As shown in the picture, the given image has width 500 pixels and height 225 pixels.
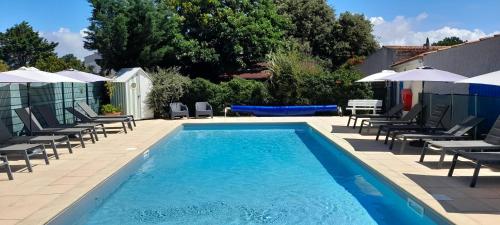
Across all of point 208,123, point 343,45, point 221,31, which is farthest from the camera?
point 343,45

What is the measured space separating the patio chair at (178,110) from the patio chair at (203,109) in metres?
0.46

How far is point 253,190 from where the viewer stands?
25.8 feet

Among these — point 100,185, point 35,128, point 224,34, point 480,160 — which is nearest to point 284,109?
point 224,34

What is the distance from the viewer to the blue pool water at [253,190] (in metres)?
6.33

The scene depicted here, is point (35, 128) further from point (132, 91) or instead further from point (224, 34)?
point (224, 34)

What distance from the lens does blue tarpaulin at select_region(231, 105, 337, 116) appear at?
1947 centimetres

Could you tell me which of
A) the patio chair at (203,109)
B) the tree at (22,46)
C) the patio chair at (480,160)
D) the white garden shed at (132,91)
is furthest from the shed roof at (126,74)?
the tree at (22,46)

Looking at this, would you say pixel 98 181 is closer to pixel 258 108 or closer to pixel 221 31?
pixel 258 108

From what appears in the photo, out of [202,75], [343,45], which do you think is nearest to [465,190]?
→ [202,75]

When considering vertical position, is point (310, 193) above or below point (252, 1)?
below

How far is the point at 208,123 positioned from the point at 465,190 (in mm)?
11743

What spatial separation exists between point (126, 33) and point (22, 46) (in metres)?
43.2

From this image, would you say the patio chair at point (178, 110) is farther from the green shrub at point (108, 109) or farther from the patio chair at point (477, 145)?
the patio chair at point (477, 145)

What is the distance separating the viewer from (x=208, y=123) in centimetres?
1705
